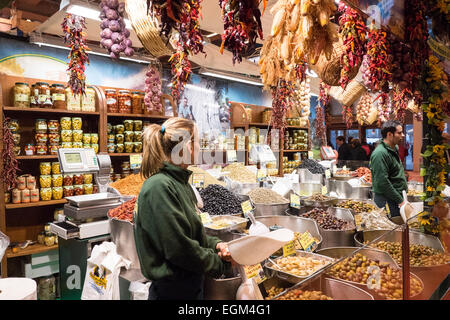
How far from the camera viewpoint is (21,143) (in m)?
4.07

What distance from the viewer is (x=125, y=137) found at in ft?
15.4

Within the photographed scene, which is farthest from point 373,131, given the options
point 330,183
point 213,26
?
point 213,26

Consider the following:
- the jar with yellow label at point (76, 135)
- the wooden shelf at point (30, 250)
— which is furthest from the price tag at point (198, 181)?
the wooden shelf at point (30, 250)

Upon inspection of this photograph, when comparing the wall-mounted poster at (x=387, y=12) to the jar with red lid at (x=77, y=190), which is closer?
the wall-mounted poster at (x=387, y=12)

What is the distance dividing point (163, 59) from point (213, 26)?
2976 millimetres

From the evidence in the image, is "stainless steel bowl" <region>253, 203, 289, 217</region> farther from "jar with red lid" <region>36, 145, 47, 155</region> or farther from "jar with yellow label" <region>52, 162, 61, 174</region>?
"jar with red lid" <region>36, 145, 47, 155</region>

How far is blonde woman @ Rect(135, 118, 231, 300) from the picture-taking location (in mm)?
1413

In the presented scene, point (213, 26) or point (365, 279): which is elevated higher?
point (213, 26)

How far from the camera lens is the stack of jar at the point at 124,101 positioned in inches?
178

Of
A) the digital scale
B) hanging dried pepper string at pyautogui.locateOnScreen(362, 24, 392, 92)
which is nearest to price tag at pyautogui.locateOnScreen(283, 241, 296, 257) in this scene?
the digital scale

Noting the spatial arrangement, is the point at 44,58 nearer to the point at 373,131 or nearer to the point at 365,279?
the point at 365,279

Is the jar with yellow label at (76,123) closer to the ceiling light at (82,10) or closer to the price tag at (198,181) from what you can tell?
the ceiling light at (82,10)

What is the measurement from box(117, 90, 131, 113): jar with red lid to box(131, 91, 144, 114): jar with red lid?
64 mm
